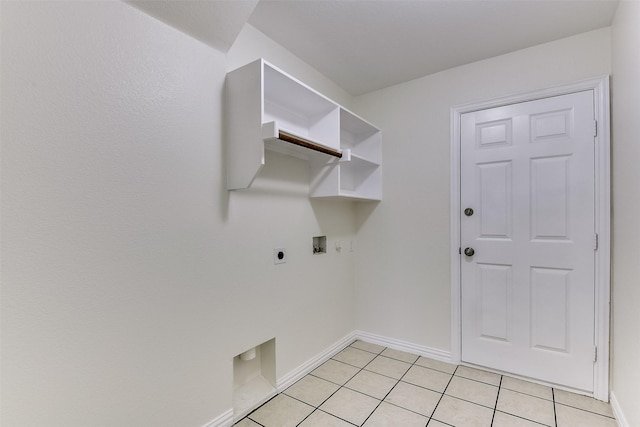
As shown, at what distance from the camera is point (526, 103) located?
2156mm

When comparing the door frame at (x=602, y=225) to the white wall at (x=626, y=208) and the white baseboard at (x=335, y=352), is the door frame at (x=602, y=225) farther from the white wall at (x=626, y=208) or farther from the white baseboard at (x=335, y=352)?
the white baseboard at (x=335, y=352)

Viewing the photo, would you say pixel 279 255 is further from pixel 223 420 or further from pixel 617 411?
pixel 617 411

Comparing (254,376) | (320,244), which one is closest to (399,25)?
(320,244)

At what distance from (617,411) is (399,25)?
2628 mm

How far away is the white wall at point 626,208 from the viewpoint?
1.44m

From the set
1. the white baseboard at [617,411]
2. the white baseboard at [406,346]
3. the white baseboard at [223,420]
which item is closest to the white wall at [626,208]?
the white baseboard at [617,411]

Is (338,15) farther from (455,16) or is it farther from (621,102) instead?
(621,102)

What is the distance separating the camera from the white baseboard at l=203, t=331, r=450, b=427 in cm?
168

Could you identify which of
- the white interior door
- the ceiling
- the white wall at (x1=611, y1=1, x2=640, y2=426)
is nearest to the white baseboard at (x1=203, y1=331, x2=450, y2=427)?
the white interior door

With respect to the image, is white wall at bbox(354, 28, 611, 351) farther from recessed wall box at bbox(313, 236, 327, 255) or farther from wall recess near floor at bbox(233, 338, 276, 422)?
wall recess near floor at bbox(233, 338, 276, 422)

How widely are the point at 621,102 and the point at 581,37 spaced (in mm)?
598

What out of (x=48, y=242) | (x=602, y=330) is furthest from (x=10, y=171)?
(x=602, y=330)

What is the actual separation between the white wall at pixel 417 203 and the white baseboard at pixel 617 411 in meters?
0.96

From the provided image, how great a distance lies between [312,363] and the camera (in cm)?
232
